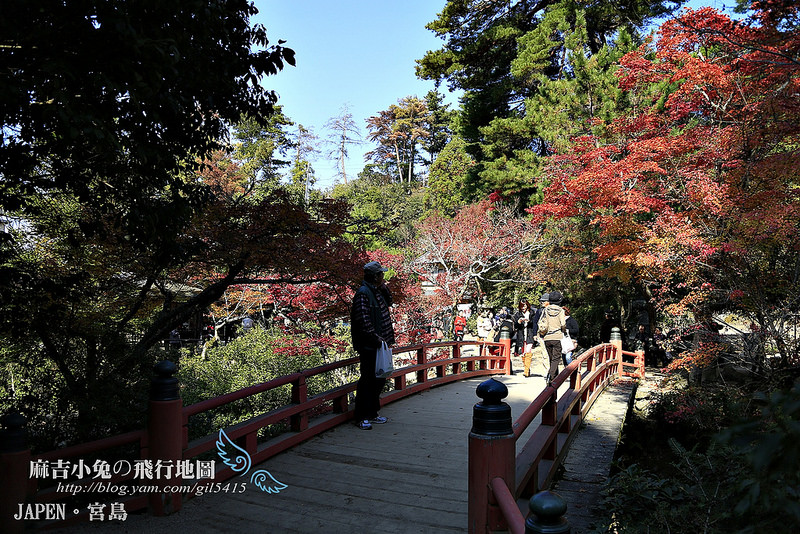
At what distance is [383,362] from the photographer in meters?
5.34

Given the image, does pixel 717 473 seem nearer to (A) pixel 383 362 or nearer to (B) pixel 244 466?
(A) pixel 383 362

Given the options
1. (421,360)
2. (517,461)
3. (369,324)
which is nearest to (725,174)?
(421,360)

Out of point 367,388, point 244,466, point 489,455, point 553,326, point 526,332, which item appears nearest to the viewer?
point 489,455

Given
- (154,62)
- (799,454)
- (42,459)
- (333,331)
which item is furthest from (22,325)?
Answer: (333,331)

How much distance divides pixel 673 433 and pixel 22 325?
9.01 metres

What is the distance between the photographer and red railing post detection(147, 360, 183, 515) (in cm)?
338

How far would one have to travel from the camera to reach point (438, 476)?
13.9ft

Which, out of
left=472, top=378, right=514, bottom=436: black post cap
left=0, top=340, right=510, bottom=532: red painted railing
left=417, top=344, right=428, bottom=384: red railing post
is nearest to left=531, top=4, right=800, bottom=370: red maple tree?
left=472, top=378, right=514, bottom=436: black post cap

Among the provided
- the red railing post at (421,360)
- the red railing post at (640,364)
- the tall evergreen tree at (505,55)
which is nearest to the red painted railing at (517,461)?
the red railing post at (421,360)

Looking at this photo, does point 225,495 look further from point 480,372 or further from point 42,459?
point 480,372

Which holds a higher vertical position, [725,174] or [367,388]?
[725,174]

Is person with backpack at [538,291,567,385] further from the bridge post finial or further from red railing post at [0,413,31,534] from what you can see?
red railing post at [0,413,31,534]

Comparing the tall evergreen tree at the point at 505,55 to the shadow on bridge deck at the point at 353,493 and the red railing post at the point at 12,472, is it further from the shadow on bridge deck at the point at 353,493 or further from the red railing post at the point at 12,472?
the red railing post at the point at 12,472

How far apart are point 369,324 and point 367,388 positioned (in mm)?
816
